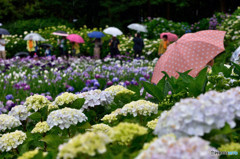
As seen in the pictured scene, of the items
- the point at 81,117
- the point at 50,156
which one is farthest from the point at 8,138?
the point at 50,156

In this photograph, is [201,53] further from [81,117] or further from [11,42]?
[11,42]

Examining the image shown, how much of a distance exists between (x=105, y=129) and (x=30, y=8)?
26.0 metres

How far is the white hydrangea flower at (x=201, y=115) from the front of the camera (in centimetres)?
104

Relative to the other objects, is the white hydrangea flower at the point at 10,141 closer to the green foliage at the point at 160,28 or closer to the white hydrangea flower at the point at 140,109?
the white hydrangea flower at the point at 140,109

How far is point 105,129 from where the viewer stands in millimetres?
1727

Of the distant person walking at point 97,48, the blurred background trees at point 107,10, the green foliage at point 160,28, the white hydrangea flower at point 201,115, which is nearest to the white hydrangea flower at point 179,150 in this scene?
the white hydrangea flower at point 201,115

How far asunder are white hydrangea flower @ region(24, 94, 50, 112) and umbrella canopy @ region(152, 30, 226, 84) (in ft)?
6.30

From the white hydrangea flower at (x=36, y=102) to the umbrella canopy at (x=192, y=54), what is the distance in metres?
1.92

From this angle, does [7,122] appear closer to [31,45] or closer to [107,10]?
[31,45]

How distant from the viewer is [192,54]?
4078mm

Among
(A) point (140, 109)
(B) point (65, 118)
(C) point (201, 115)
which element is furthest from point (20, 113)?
(C) point (201, 115)

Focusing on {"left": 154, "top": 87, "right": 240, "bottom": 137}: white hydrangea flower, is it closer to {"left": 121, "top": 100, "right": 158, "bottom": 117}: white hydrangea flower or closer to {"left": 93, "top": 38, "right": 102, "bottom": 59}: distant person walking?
{"left": 121, "top": 100, "right": 158, "bottom": 117}: white hydrangea flower

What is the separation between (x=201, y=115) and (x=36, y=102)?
173 centimetres

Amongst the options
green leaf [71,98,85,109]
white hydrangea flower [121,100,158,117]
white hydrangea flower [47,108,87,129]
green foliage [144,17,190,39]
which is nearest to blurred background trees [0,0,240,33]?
green foliage [144,17,190,39]
